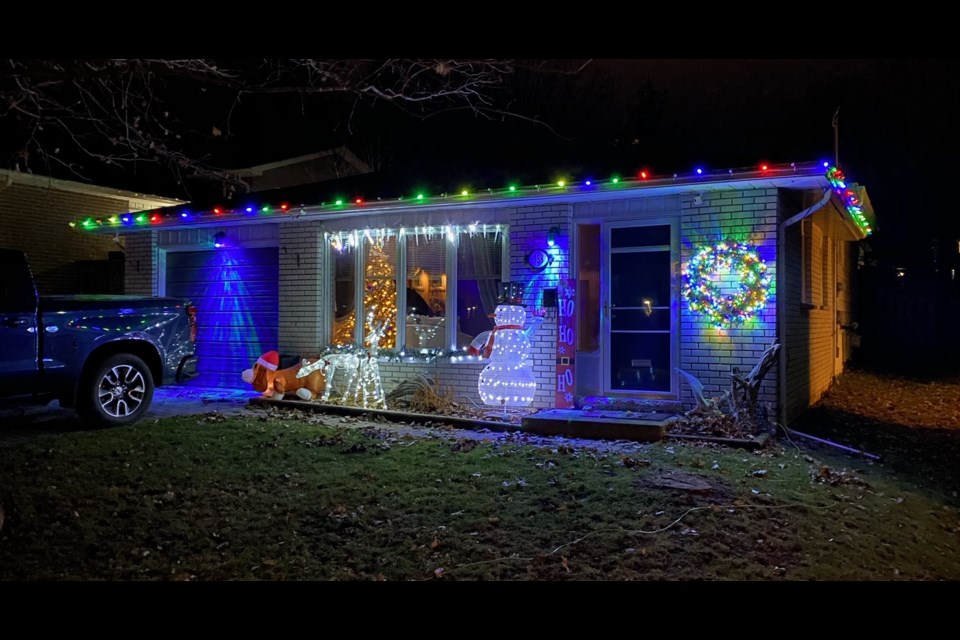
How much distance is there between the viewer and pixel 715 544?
4.21m

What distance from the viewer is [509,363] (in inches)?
342

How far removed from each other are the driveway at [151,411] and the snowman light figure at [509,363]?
343 cm

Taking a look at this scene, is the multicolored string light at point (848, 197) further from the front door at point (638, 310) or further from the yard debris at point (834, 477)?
the yard debris at point (834, 477)

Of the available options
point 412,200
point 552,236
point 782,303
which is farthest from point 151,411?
point 782,303

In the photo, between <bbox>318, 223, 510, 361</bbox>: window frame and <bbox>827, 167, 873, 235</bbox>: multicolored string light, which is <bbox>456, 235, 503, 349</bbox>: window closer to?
<bbox>318, 223, 510, 361</bbox>: window frame

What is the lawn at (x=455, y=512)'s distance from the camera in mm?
3959

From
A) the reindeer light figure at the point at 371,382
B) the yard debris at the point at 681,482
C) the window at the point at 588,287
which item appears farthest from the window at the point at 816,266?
the reindeer light figure at the point at 371,382

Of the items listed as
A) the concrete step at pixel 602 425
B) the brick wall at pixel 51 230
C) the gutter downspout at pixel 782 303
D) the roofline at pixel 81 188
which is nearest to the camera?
the concrete step at pixel 602 425

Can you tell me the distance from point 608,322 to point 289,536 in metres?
5.58

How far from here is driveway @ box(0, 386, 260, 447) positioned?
7.51 m

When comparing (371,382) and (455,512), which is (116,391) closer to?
(371,382)

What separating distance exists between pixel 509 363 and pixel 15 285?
18.3ft

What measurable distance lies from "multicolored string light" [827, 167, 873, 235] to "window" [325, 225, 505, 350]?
13.4 ft

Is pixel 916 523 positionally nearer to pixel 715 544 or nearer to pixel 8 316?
pixel 715 544
